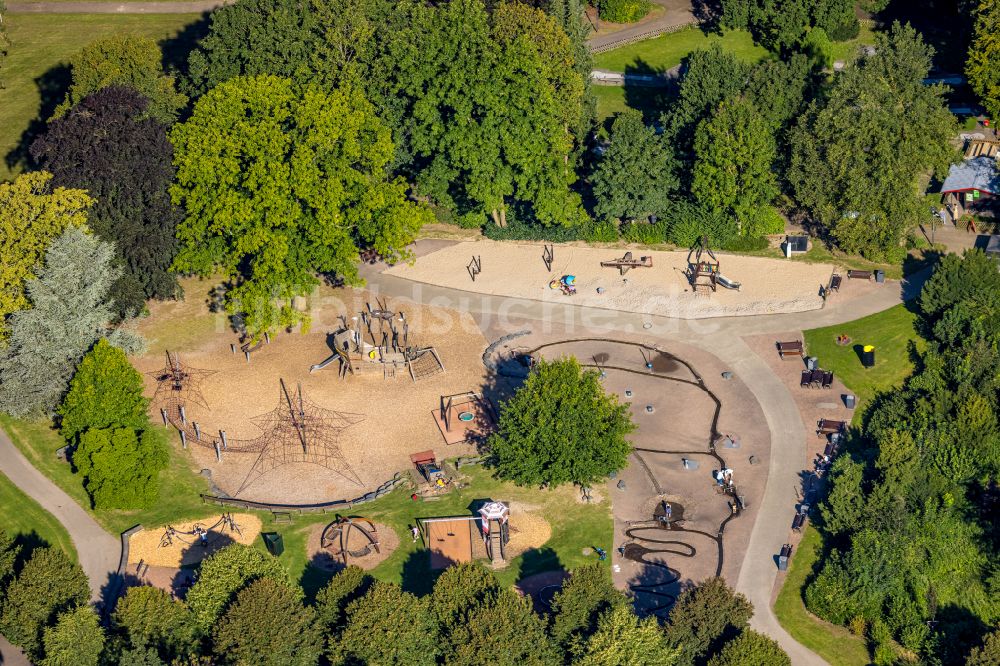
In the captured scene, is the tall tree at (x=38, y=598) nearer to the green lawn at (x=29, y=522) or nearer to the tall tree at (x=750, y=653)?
the green lawn at (x=29, y=522)

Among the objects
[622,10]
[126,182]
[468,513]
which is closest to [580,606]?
[468,513]

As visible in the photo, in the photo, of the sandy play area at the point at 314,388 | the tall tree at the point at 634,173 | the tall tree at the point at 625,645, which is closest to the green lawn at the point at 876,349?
Answer: the tall tree at the point at 634,173

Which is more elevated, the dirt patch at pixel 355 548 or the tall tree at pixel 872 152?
the tall tree at pixel 872 152

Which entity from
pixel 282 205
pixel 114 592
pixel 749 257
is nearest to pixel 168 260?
pixel 282 205

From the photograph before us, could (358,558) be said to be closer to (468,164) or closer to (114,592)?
(114,592)

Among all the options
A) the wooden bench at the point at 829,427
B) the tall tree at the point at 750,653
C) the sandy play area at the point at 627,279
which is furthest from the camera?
the sandy play area at the point at 627,279

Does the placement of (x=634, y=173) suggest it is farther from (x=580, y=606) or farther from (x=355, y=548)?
(x=580, y=606)

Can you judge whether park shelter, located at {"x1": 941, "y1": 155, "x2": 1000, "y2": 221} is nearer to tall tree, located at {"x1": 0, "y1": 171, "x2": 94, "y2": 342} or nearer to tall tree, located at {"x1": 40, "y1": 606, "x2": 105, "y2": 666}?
tall tree, located at {"x1": 0, "y1": 171, "x2": 94, "y2": 342}
